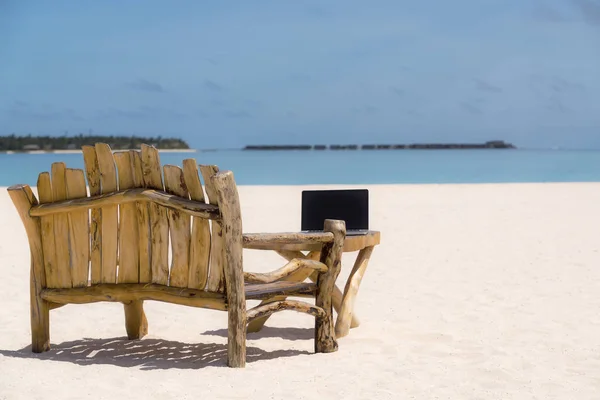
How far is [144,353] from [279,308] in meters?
0.92

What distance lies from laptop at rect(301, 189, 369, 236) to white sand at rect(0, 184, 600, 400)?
72 centimetres

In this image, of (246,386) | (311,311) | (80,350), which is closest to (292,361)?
(311,311)

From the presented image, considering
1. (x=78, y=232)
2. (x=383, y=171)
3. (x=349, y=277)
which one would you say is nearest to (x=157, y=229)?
(x=78, y=232)

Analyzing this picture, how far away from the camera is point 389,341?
4945mm

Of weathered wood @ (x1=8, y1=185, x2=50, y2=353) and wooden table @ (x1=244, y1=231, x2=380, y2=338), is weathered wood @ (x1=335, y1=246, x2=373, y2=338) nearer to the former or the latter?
wooden table @ (x1=244, y1=231, x2=380, y2=338)

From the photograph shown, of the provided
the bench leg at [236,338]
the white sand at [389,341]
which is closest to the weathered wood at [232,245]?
the bench leg at [236,338]

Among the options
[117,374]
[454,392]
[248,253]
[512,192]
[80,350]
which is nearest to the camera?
[454,392]

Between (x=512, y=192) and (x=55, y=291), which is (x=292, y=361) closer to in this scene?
(x=55, y=291)

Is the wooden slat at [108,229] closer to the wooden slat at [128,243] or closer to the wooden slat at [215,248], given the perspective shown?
the wooden slat at [128,243]

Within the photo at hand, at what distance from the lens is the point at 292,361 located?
4.46 meters

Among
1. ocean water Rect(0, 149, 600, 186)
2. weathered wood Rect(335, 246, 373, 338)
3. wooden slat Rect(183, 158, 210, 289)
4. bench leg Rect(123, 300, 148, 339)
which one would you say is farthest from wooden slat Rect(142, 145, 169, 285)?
ocean water Rect(0, 149, 600, 186)

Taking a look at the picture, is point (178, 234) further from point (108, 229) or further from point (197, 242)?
point (108, 229)

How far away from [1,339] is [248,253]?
391 centimetres

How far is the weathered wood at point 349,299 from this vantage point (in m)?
5.07
